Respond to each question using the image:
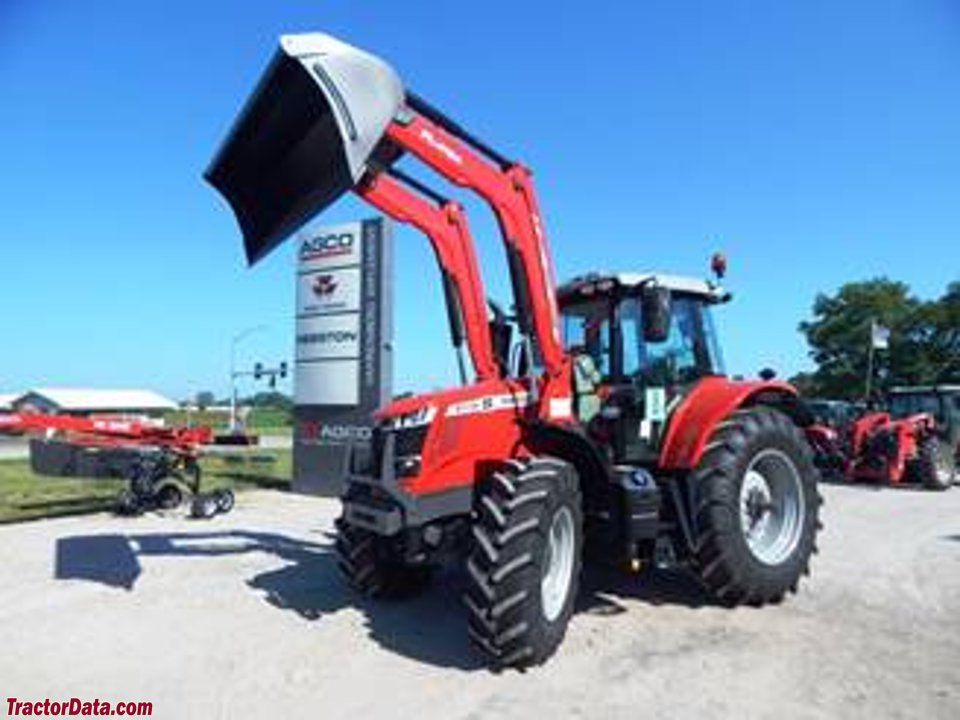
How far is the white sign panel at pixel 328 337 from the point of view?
60.0 feet

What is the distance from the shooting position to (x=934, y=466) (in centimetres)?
2022

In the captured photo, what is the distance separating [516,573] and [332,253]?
12713mm

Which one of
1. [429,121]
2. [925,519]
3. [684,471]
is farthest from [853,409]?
[429,121]

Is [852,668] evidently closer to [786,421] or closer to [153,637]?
[786,421]

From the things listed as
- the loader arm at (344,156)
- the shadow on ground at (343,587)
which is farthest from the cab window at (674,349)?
the shadow on ground at (343,587)

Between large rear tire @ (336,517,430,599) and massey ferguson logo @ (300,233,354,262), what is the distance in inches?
410

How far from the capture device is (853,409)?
26.0 m

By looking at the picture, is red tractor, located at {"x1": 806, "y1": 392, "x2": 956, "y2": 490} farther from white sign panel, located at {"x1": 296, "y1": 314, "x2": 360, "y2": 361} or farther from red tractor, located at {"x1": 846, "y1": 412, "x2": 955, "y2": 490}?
white sign panel, located at {"x1": 296, "y1": 314, "x2": 360, "y2": 361}

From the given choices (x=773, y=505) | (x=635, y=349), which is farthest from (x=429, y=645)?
(x=773, y=505)

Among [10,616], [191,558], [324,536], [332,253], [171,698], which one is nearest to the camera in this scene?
[171,698]

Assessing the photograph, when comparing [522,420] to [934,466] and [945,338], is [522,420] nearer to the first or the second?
[934,466]

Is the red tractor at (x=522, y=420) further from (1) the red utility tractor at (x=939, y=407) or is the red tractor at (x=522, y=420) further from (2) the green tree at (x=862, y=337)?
(2) the green tree at (x=862, y=337)

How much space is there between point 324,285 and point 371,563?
35.2 feet

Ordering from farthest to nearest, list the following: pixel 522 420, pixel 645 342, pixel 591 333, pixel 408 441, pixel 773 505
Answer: pixel 773 505
pixel 591 333
pixel 645 342
pixel 522 420
pixel 408 441
